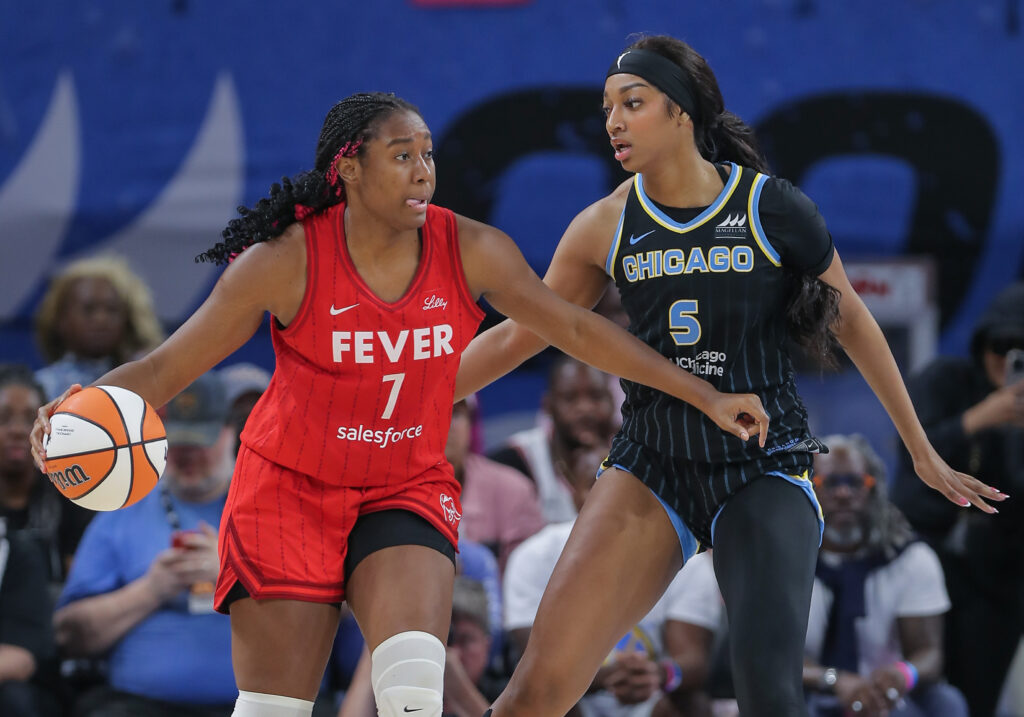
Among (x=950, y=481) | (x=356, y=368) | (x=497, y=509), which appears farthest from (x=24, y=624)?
(x=950, y=481)

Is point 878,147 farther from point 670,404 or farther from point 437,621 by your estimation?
point 437,621

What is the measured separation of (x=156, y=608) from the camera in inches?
219

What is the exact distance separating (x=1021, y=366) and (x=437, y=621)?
355 centimetres

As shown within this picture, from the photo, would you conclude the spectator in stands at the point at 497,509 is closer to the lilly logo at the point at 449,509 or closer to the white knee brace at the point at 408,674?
the lilly logo at the point at 449,509

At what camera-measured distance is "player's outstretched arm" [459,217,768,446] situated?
3.82m

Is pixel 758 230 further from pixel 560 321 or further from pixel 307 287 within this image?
pixel 307 287

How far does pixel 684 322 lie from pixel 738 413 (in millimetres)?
354

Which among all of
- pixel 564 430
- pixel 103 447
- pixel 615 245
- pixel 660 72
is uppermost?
pixel 660 72

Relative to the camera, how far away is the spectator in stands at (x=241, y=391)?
20.9 ft

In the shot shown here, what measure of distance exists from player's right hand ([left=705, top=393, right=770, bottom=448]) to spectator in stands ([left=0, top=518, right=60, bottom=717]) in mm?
3226

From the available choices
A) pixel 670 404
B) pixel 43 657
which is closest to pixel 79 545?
pixel 43 657

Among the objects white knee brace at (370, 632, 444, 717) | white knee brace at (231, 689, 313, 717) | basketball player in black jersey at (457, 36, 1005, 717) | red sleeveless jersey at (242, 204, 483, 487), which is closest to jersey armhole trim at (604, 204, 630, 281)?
basketball player in black jersey at (457, 36, 1005, 717)

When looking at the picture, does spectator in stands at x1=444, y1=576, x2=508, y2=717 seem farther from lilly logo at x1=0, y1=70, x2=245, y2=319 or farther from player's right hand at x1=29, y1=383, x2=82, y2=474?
lilly logo at x1=0, y1=70, x2=245, y2=319

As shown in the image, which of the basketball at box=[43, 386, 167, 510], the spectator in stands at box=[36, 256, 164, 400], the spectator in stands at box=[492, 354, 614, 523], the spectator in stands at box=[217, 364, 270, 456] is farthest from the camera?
the spectator in stands at box=[36, 256, 164, 400]
